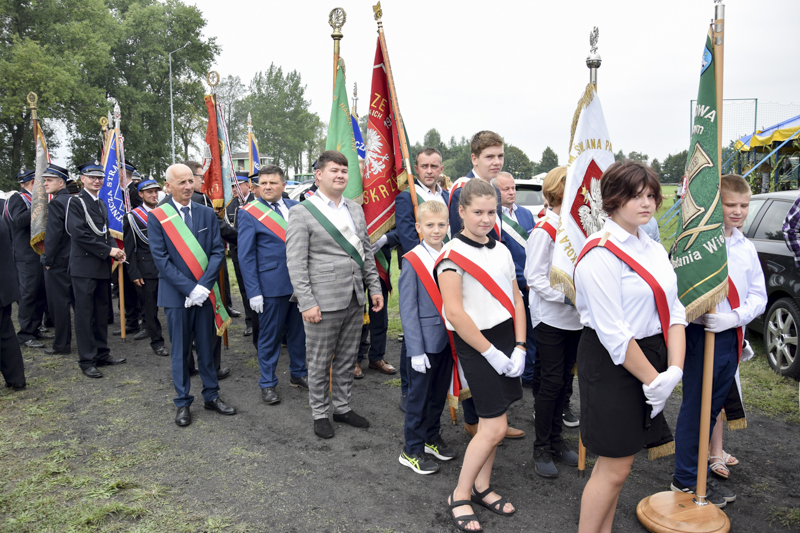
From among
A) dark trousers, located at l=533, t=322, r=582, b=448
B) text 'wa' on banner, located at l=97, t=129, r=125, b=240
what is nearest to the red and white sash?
dark trousers, located at l=533, t=322, r=582, b=448

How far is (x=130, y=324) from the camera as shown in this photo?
25.3 feet

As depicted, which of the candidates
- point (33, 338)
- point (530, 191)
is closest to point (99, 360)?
point (33, 338)

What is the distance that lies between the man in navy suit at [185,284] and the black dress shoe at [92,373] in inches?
68.2

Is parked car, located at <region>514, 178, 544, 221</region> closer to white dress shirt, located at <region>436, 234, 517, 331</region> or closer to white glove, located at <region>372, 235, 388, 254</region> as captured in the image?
white glove, located at <region>372, 235, 388, 254</region>

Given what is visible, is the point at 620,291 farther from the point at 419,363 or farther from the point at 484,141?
the point at 484,141

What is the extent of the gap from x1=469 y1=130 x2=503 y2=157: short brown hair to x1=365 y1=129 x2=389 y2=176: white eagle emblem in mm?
1280

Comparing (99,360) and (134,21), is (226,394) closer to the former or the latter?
(99,360)

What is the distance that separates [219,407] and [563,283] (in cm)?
321

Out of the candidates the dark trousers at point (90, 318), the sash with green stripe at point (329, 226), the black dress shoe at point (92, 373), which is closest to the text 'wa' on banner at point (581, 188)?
the sash with green stripe at point (329, 226)

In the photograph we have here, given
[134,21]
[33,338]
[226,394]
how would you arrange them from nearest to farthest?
[226,394], [33,338], [134,21]

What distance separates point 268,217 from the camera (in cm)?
505

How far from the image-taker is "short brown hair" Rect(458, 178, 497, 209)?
9.47ft

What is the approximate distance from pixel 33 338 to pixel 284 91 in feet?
212

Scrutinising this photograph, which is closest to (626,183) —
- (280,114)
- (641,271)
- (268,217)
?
(641,271)
